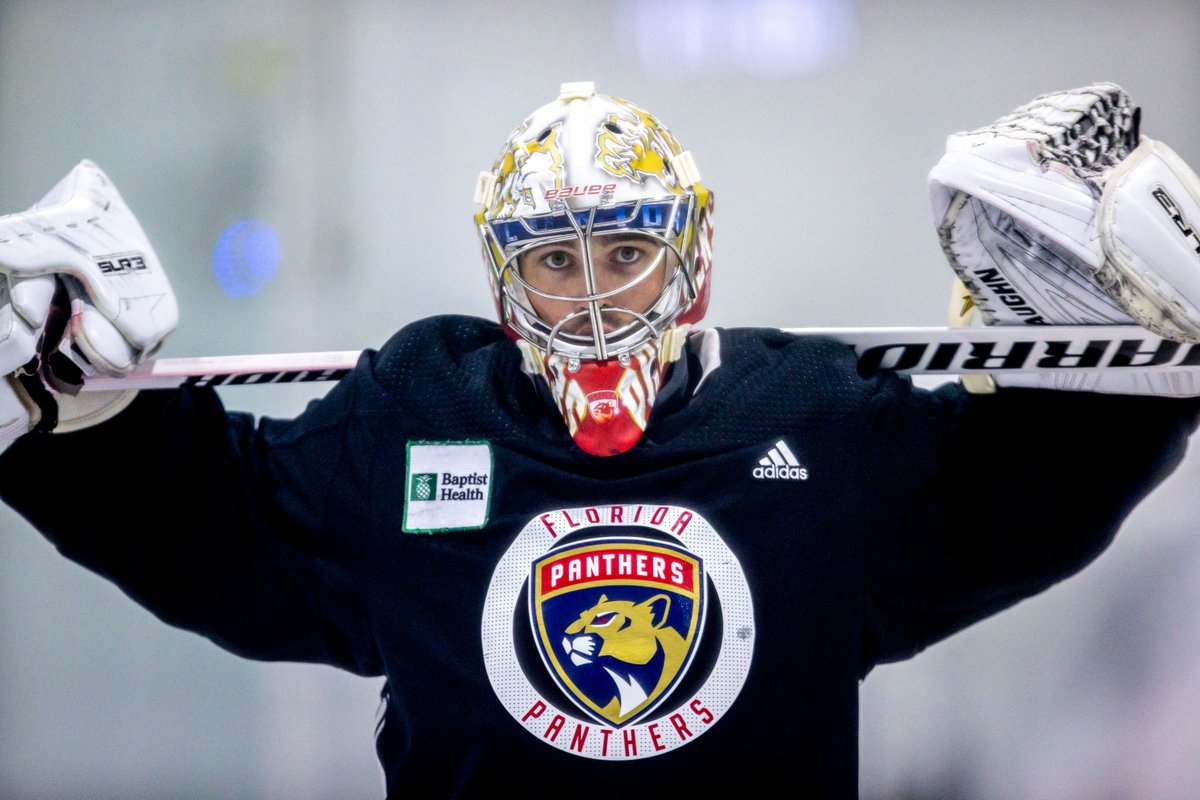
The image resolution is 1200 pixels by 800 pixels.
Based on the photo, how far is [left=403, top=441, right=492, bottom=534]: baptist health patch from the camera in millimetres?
1438

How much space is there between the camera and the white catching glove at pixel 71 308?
1.32 metres

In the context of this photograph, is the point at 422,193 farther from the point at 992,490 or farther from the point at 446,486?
the point at 992,490

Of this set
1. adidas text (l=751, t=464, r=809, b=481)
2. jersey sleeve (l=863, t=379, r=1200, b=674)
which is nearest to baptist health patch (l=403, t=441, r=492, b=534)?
adidas text (l=751, t=464, r=809, b=481)

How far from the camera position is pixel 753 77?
7.38 feet

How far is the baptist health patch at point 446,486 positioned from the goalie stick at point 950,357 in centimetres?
17

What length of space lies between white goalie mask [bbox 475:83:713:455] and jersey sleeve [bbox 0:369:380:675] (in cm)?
26

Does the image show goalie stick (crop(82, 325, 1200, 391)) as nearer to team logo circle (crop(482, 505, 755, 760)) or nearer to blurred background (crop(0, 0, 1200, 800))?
team logo circle (crop(482, 505, 755, 760))

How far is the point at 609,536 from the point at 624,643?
0.41 feet

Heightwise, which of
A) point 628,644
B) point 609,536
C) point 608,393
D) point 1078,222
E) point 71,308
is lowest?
point 628,644

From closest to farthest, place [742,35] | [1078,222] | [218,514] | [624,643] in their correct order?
[1078,222] < [624,643] < [218,514] < [742,35]

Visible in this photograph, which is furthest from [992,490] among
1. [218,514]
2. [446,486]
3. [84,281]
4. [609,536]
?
[84,281]

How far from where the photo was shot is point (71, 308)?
1.38 metres

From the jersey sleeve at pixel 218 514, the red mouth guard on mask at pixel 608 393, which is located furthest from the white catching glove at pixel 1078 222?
the jersey sleeve at pixel 218 514

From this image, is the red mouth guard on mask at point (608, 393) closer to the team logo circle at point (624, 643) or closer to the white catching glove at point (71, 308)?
the team logo circle at point (624, 643)
